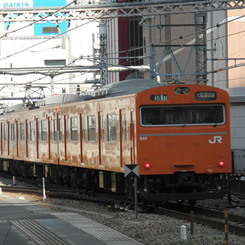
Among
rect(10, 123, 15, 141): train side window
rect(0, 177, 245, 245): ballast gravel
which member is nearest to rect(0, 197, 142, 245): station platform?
rect(0, 177, 245, 245): ballast gravel

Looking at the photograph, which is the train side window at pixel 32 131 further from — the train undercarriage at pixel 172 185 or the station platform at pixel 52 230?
the station platform at pixel 52 230

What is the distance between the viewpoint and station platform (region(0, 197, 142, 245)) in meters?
13.1

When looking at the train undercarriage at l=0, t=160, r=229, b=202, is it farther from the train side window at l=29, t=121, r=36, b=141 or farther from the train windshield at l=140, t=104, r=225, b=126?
the train side window at l=29, t=121, r=36, b=141

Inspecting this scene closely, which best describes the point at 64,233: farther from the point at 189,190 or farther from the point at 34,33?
the point at 34,33

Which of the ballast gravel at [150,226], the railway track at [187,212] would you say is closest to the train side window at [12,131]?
the railway track at [187,212]

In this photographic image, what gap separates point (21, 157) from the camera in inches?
1297

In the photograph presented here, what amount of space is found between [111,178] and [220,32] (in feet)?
93.6

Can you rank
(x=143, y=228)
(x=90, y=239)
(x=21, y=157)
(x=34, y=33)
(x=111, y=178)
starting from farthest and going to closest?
(x=34, y=33), (x=21, y=157), (x=111, y=178), (x=143, y=228), (x=90, y=239)

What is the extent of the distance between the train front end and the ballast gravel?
864 mm

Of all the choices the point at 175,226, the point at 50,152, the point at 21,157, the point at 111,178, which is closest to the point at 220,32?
the point at 21,157

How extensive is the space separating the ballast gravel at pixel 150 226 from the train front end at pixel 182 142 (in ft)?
2.84

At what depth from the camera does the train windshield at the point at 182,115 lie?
18.5 m

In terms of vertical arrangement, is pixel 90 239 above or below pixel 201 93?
below

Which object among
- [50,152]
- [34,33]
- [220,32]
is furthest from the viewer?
[34,33]
